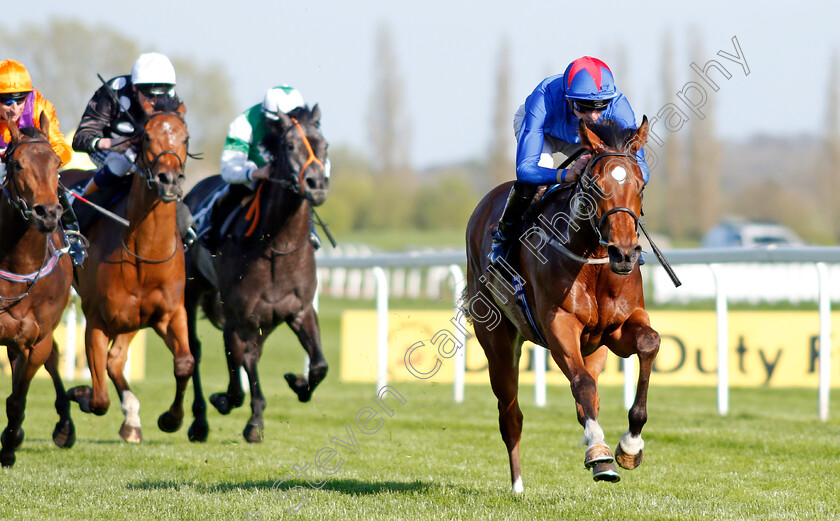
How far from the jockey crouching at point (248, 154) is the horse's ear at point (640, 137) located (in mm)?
3012

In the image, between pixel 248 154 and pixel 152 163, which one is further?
pixel 248 154

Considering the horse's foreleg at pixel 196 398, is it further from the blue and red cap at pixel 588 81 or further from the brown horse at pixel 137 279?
the blue and red cap at pixel 588 81

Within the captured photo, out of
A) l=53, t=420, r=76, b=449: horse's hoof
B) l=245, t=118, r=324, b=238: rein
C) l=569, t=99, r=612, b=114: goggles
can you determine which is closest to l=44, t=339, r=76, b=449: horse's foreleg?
l=53, t=420, r=76, b=449: horse's hoof

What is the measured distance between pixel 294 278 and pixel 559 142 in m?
2.37

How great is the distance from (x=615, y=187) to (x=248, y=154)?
3.71 meters

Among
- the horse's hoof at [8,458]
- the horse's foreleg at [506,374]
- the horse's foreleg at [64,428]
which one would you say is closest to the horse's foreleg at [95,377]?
the horse's foreleg at [64,428]

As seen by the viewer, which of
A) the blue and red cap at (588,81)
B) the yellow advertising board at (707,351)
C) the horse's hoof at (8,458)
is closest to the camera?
the blue and red cap at (588,81)

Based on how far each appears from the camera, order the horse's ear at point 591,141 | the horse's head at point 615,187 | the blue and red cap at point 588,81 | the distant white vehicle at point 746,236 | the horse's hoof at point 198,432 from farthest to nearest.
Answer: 1. the distant white vehicle at point 746,236
2. the horse's hoof at point 198,432
3. the blue and red cap at point 588,81
4. the horse's ear at point 591,141
5. the horse's head at point 615,187

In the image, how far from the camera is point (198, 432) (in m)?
7.42

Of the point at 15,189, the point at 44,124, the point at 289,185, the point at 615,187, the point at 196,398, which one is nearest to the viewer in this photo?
the point at 615,187

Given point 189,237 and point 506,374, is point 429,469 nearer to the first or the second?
point 506,374

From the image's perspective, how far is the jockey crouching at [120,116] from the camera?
267 inches

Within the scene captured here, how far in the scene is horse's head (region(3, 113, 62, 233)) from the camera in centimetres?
525

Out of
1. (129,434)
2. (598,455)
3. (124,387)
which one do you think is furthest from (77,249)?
(598,455)
